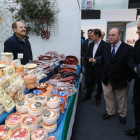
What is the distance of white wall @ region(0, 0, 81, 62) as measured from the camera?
3.48 meters

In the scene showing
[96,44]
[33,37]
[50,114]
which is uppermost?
[33,37]

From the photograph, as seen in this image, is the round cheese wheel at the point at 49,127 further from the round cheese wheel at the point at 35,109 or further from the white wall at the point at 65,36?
the white wall at the point at 65,36

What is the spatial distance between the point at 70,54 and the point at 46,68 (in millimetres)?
1606

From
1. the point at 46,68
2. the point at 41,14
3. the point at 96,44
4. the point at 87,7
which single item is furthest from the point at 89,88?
the point at 87,7

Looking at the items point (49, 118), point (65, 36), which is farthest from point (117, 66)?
point (65, 36)

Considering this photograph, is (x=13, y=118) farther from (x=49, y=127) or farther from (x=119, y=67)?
(x=119, y=67)

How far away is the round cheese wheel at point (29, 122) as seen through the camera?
36.6 inches

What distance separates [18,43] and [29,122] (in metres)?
1.75

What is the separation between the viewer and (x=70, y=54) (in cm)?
376

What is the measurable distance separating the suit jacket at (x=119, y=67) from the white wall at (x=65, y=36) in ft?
5.72

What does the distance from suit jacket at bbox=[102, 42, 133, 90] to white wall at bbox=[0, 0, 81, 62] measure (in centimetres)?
174

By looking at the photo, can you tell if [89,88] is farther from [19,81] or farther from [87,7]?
[87,7]

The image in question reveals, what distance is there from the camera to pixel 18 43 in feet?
7.61

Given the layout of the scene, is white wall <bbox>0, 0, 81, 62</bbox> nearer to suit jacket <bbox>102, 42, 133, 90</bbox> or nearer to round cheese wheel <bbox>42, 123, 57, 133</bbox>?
suit jacket <bbox>102, 42, 133, 90</bbox>
